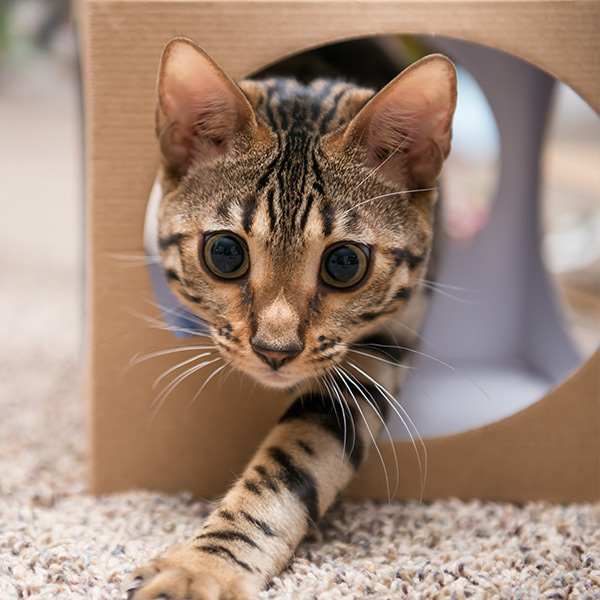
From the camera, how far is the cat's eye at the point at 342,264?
100 centimetres

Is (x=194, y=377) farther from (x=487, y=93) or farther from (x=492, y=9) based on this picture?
(x=487, y=93)

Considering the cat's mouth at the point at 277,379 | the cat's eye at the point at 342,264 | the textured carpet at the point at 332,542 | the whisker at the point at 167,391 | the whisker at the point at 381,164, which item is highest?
the whisker at the point at 381,164

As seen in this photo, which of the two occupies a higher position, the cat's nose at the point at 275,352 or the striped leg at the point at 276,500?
the cat's nose at the point at 275,352

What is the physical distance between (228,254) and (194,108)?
0.23m

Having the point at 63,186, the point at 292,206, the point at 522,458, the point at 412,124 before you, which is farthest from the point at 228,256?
the point at 63,186

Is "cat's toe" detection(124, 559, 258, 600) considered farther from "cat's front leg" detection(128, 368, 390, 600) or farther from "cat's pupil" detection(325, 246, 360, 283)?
"cat's pupil" detection(325, 246, 360, 283)

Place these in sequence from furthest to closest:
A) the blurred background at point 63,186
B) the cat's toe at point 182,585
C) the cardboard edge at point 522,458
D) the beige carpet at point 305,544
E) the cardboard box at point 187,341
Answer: the blurred background at point 63,186, the cardboard edge at point 522,458, the cardboard box at point 187,341, the beige carpet at point 305,544, the cat's toe at point 182,585

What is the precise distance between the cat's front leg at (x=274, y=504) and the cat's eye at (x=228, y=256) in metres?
0.22

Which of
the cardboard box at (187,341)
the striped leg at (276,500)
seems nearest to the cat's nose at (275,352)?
the striped leg at (276,500)

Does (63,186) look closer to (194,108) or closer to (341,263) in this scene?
(194,108)

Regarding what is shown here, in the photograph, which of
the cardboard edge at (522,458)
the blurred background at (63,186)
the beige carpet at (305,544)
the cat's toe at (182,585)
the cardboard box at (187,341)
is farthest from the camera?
the blurred background at (63,186)

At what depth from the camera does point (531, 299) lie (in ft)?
7.12

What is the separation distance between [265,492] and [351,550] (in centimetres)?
17

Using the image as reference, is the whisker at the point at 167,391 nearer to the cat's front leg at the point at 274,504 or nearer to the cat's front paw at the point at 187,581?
the cat's front leg at the point at 274,504
